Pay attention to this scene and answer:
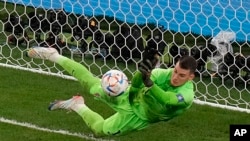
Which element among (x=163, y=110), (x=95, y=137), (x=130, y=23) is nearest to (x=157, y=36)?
(x=130, y=23)

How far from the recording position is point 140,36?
31.2 ft

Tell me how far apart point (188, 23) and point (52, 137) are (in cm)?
315

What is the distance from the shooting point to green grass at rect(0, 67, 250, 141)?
7027 mm

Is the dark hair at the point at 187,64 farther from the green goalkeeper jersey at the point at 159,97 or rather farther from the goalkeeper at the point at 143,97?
the green goalkeeper jersey at the point at 159,97

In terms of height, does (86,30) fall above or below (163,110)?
below

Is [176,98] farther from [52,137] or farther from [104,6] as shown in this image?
[104,6]

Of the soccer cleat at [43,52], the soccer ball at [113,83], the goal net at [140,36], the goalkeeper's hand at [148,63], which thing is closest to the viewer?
the goalkeeper's hand at [148,63]

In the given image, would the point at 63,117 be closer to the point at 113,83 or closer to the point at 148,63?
the point at 113,83

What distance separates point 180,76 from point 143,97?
1.26ft

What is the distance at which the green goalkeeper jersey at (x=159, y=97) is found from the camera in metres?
5.91

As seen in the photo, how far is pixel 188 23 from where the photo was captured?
31.0 feet

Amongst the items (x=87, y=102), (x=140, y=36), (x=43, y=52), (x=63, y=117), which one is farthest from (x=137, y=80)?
(x=140, y=36)

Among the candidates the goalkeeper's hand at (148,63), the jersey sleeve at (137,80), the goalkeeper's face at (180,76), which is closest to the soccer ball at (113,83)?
the jersey sleeve at (137,80)

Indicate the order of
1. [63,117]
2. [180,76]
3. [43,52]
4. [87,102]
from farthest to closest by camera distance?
[87,102] < [63,117] < [43,52] < [180,76]
